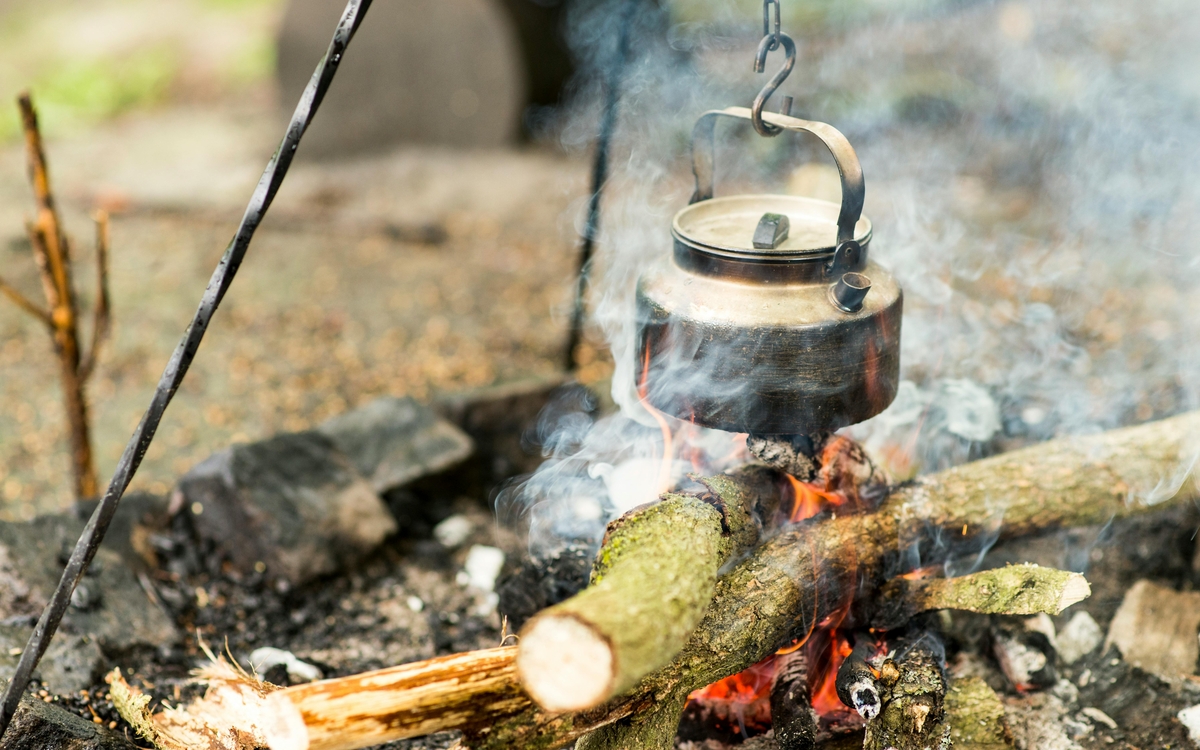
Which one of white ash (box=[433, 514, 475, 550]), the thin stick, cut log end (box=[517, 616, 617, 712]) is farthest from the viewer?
white ash (box=[433, 514, 475, 550])

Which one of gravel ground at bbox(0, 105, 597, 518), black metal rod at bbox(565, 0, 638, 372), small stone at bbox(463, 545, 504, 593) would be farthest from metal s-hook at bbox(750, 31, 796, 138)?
gravel ground at bbox(0, 105, 597, 518)

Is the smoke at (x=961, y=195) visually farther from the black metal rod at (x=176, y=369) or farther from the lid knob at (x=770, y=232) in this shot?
the black metal rod at (x=176, y=369)

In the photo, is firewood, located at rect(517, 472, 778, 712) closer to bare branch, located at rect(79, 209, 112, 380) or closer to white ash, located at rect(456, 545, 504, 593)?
white ash, located at rect(456, 545, 504, 593)

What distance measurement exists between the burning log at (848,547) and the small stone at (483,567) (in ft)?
4.63

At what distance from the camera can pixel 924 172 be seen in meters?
8.05

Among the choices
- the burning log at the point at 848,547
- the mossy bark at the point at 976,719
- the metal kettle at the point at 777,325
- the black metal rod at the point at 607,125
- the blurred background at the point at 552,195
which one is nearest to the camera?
the burning log at the point at 848,547

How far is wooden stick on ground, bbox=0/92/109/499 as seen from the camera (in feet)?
10.9

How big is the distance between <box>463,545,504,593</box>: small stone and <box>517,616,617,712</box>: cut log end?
1856mm

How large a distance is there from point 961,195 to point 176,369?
7058mm

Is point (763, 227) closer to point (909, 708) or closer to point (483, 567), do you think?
point (909, 708)

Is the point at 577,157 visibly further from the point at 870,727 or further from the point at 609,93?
the point at 870,727

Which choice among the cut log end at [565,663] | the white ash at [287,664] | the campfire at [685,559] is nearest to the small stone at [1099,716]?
the campfire at [685,559]

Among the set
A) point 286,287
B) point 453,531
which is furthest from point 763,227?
point 286,287

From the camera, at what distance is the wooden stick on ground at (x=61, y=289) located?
334 centimetres
